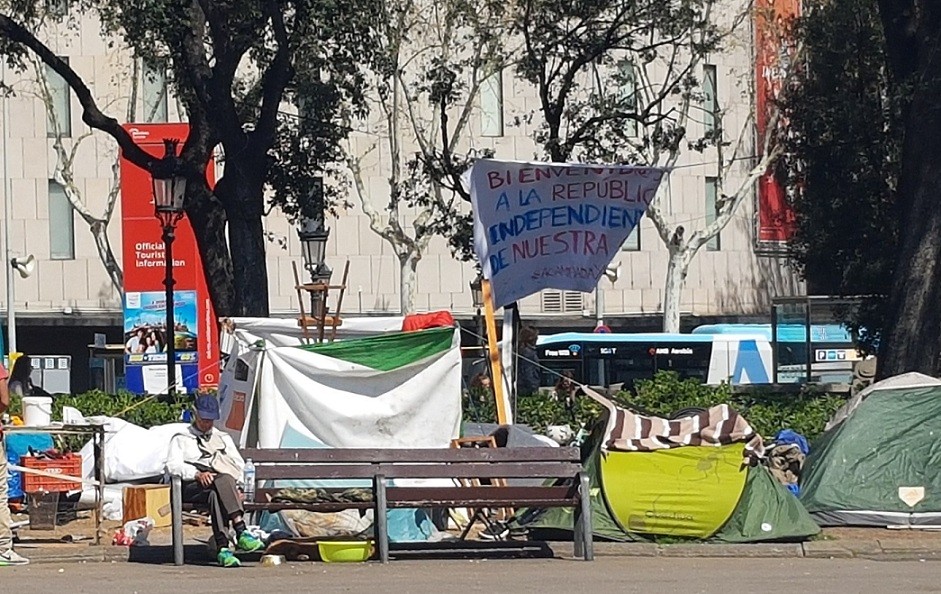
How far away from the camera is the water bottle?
492 inches

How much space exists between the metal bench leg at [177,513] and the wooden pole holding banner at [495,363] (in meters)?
3.38

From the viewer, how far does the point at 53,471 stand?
14.0m

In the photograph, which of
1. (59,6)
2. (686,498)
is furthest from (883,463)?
(59,6)

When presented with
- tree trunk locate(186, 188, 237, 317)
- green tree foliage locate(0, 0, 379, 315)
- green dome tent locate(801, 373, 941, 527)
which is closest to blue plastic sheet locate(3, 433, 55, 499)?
green tree foliage locate(0, 0, 379, 315)

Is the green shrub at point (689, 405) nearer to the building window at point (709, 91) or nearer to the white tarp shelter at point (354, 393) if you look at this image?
the white tarp shelter at point (354, 393)

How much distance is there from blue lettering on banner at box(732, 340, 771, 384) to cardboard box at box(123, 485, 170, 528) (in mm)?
27723

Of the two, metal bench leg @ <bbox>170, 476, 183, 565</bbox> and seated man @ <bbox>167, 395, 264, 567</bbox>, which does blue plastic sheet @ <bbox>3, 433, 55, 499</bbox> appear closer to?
seated man @ <bbox>167, 395, 264, 567</bbox>

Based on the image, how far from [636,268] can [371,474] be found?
38.1 metres

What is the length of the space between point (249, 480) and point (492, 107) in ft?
116

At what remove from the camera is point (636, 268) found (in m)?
50.2

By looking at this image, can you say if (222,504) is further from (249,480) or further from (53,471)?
(53,471)

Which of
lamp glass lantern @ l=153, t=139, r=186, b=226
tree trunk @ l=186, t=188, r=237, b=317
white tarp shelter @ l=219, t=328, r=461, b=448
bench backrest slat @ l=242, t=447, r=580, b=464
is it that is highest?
lamp glass lantern @ l=153, t=139, r=186, b=226

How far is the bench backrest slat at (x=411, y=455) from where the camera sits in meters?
12.5

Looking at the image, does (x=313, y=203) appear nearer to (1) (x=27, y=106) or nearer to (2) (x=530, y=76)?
(2) (x=530, y=76)
